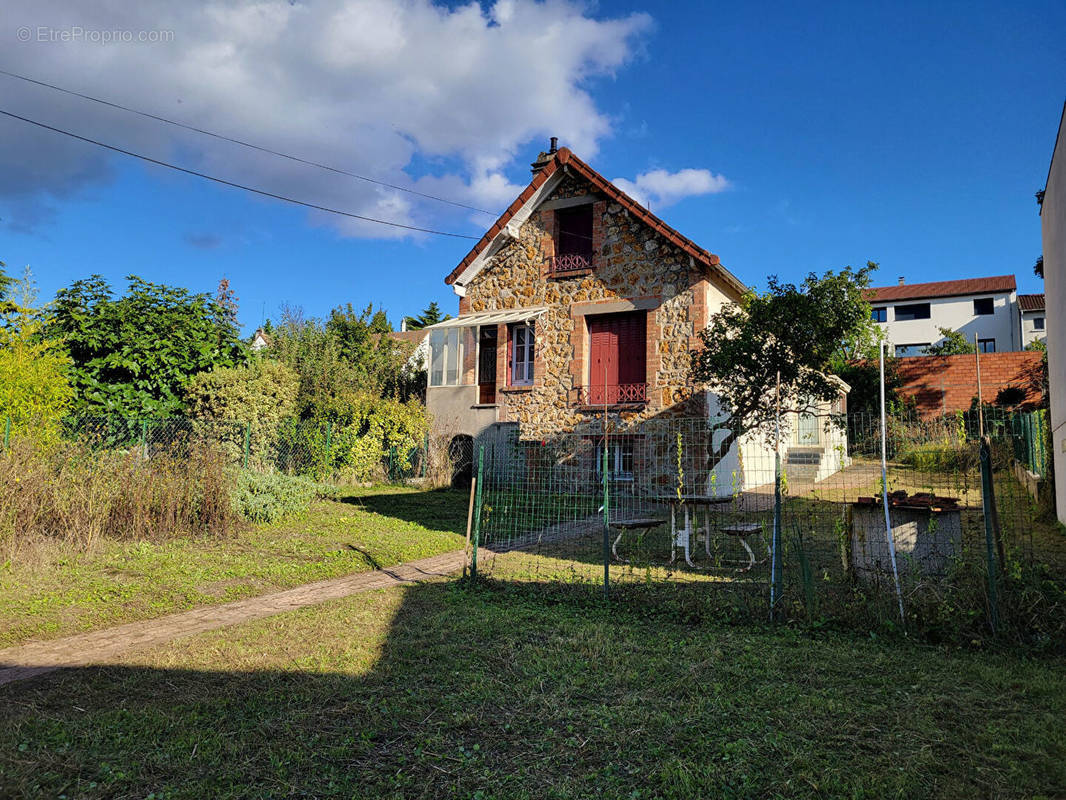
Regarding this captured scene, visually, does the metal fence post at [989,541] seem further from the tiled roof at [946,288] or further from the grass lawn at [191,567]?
the tiled roof at [946,288]

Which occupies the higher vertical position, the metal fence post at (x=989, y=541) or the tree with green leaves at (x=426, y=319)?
the tree with green leaves at (x=426, y=319)

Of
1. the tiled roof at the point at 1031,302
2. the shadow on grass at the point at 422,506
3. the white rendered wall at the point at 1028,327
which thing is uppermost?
the tiled roof at the point at 1031,302

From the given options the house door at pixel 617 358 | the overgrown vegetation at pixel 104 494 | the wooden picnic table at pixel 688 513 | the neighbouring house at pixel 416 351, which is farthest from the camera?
the neighbouring house at pixel 416 351

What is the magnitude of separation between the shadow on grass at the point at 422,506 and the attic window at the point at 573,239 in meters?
6.44

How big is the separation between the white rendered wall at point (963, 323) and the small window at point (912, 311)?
0.20 metres

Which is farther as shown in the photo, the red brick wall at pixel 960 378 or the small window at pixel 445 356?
the red brick wall at pixel 960 378

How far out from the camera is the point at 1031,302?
123ft

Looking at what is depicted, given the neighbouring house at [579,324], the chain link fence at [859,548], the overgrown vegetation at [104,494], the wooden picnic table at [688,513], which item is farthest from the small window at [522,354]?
the wooden picnic table at [688,513]

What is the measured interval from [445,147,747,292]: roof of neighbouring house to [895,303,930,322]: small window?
99.4ft

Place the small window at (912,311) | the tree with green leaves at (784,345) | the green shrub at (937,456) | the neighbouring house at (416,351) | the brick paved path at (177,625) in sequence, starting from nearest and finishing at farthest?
the brick paved path at (177,625) < the green shrub at (937,456) < the tree with green leaves at (784,345) < the neighbouring house at (416,351) < the small window at (912,311)

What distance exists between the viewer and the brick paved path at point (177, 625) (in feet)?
14.7

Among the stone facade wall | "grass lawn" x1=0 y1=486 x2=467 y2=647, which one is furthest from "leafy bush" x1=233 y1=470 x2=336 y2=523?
the stone facade wall

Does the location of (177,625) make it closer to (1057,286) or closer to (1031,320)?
(1057,286)

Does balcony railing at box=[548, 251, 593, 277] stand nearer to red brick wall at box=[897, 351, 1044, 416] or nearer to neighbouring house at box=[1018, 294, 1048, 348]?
red brick wall at box=[897, 351, 1044, 416]
